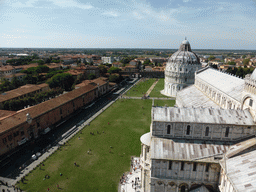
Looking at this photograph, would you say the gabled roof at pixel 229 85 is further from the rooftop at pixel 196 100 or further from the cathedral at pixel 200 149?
the cathedral at pixel 200 149

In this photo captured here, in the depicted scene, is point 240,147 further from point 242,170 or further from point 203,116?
point 203,116

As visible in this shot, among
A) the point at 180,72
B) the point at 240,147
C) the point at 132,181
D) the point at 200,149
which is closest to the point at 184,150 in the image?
the point at 200,149

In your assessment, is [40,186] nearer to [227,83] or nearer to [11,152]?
[11,152]

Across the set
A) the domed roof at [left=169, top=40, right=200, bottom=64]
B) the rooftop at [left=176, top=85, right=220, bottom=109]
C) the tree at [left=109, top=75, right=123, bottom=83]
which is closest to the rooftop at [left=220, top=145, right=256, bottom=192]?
the rooftop at [left=176, top=85, right=220, bottom=109]

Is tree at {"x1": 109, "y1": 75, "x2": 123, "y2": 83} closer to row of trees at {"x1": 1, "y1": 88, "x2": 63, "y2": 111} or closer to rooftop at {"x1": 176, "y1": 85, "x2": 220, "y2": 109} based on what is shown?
row of trees at {"x1": 1, "y1": 88, "x2": 63, "y2": 111}

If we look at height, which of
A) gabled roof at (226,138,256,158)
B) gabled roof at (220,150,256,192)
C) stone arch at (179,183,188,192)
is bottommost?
stone arch at (179,183,188,192)
